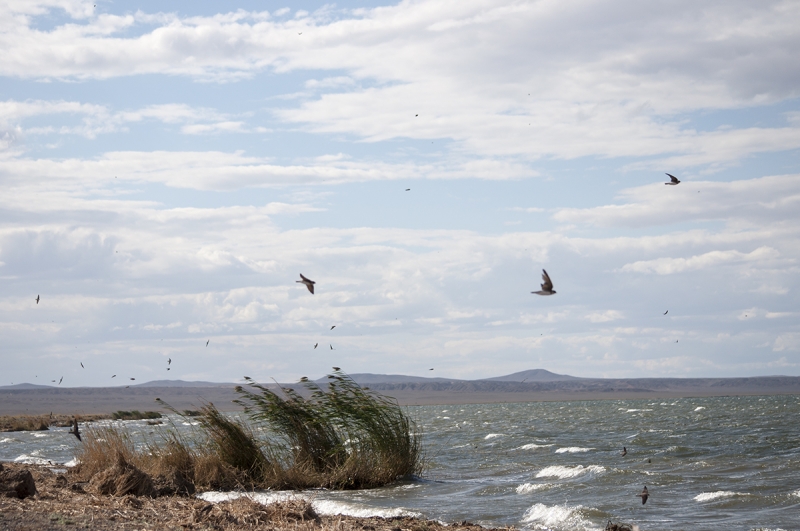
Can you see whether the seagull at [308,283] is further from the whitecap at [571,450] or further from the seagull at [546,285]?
the whitecap at [571,450]

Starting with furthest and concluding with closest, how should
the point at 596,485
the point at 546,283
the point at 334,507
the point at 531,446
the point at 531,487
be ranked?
the point at 531,446
the point at 596,485
the point at 531,487
the point at 334,507
the point at 546,283

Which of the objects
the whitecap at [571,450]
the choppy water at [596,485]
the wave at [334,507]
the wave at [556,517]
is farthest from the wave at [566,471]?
the wave at [334,507]

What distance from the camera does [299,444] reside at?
1866cm

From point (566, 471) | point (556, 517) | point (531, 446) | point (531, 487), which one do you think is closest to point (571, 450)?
point (531, 446)

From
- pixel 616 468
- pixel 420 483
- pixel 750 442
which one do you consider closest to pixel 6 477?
pixel 420 483

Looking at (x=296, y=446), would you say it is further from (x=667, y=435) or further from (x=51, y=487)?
(x=667, y=435)

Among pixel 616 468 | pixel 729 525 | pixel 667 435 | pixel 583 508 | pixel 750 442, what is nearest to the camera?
pixel 729 525

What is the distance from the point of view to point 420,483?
19281 millimetres

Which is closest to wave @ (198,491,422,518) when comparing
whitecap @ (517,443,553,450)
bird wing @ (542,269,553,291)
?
bird wing @ (542,269,553,291)

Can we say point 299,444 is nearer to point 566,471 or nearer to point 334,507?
point 334,507

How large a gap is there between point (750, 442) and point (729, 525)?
58.4 ft

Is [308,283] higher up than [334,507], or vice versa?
[308,283]

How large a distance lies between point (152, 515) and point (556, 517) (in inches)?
288

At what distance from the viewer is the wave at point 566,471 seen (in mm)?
21562
